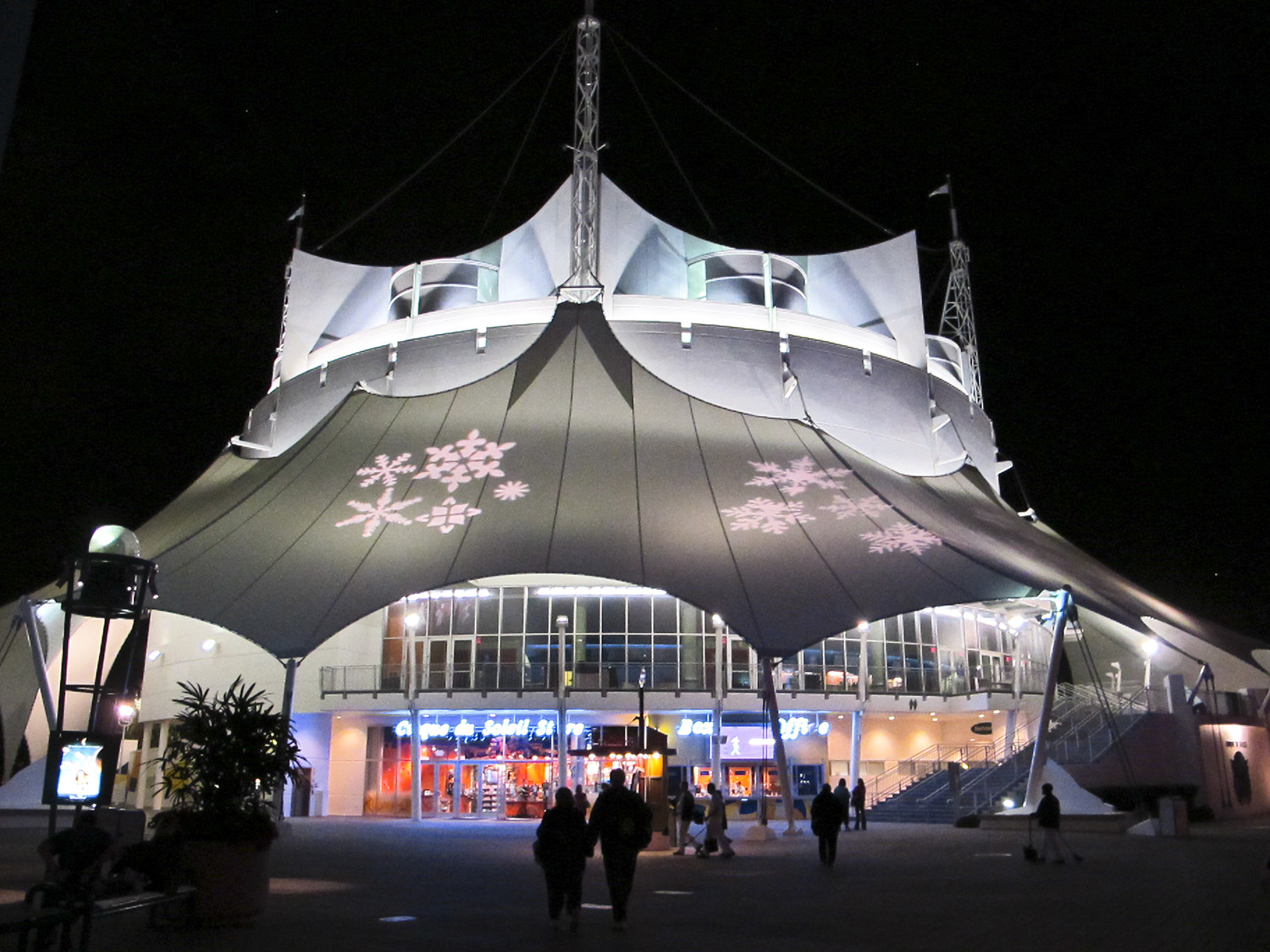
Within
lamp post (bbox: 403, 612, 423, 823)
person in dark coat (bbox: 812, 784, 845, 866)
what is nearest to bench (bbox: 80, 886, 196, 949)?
person in dark coat (bbox: 812, 784, 845, 866)

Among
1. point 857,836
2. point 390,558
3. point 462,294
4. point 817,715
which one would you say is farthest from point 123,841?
point 817,715

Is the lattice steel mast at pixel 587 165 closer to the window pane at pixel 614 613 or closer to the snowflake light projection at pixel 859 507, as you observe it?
the snowflake light projection at pixel 859 507

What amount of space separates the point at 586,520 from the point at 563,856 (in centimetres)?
930

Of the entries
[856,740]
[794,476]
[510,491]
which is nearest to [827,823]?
[794,476]

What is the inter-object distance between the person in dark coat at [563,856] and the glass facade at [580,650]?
72.9 ft

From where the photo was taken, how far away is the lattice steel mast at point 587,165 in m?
16.0

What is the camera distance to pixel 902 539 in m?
16.3

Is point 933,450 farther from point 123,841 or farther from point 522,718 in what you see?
point 522,718

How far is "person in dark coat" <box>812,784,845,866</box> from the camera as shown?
13.3 metres

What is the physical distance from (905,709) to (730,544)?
1832 cm

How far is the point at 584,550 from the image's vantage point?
16406 mm

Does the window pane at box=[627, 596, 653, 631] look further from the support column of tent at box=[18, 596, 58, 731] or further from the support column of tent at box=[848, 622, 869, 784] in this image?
the support column of tent at box=[18, 596, 58, 731]

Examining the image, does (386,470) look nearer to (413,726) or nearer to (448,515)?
(448,515)

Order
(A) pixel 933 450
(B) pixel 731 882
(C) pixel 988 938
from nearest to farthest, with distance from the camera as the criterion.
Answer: (C) pixel 988 938, (B) pixel 731 882, (A) pixel 933 450
